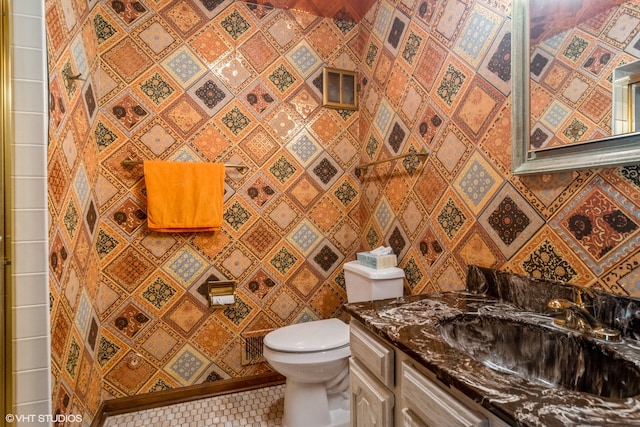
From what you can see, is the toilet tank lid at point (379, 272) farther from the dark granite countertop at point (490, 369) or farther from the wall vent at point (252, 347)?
the wall vent at point (252, 347)

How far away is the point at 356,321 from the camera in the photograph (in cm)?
117

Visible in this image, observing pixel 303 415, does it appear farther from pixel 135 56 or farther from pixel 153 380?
Answer: pixel 135 56

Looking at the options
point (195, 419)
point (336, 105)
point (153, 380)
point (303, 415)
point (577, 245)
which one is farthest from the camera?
point (336, 105)

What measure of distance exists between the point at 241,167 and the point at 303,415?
140 cm

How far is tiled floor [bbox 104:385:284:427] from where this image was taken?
1808 millimetres

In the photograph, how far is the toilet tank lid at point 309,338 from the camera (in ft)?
5.27

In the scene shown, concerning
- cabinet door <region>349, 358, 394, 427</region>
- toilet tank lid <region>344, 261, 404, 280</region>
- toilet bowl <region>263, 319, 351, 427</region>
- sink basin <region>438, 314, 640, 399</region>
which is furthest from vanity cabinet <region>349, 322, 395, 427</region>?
toilet tank lid <region>344, 261, 404, 280</region>

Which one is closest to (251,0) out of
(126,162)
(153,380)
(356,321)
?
(126,162)

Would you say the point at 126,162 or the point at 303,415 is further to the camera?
the point at 126,162

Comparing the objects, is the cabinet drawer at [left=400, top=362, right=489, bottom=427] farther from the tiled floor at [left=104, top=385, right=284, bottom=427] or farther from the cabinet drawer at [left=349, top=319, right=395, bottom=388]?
the tiled floor at [left=104, top=385, right=284, bottom=427]

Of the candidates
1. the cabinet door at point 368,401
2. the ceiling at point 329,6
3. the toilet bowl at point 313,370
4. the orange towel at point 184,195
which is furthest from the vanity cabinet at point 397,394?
the ceiling at point 329,6

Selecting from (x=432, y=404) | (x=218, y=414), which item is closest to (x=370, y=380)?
(x=432, y=404)

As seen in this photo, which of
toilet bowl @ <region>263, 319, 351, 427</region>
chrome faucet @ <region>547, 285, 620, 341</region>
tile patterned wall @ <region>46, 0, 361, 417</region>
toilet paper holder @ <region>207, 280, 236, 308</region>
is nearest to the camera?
chrome faucet @ <region>547, 285, 620, 341</region>

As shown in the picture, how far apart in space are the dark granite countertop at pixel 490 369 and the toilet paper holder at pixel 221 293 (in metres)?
1.07
